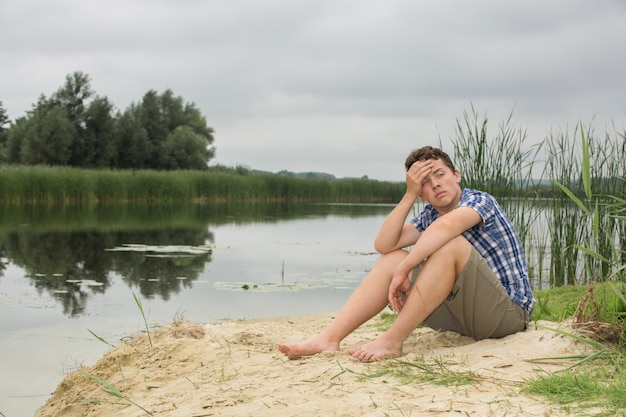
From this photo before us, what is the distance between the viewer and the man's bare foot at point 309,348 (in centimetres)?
302

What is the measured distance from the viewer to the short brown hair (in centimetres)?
296

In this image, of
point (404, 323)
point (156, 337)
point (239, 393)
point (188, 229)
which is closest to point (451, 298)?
point (404, 323)

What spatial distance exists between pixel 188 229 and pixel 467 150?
30.3 ft

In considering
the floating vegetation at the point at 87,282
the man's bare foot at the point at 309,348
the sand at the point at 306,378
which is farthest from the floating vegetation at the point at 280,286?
the man's bare foot at the point at 309,348

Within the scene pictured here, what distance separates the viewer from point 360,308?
9.86ft

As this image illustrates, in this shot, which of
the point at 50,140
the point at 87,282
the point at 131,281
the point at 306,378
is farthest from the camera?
the point at 50,140

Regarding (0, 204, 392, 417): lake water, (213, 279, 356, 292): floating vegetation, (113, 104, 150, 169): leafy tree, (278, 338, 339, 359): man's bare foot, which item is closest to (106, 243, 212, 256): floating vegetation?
(0, 204, 392, 417): lake water

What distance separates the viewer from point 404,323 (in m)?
2.86

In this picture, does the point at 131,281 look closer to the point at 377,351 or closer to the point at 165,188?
the point at 377,351

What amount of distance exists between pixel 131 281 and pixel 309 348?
470 centimetres

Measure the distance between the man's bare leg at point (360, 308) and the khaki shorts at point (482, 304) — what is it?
0.17 meters

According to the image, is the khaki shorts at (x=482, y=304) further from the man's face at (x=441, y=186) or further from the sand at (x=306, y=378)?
the man's face at (x=441, y=186)

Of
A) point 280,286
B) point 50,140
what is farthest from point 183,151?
point 280,286

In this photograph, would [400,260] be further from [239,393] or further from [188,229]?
[188,229]
